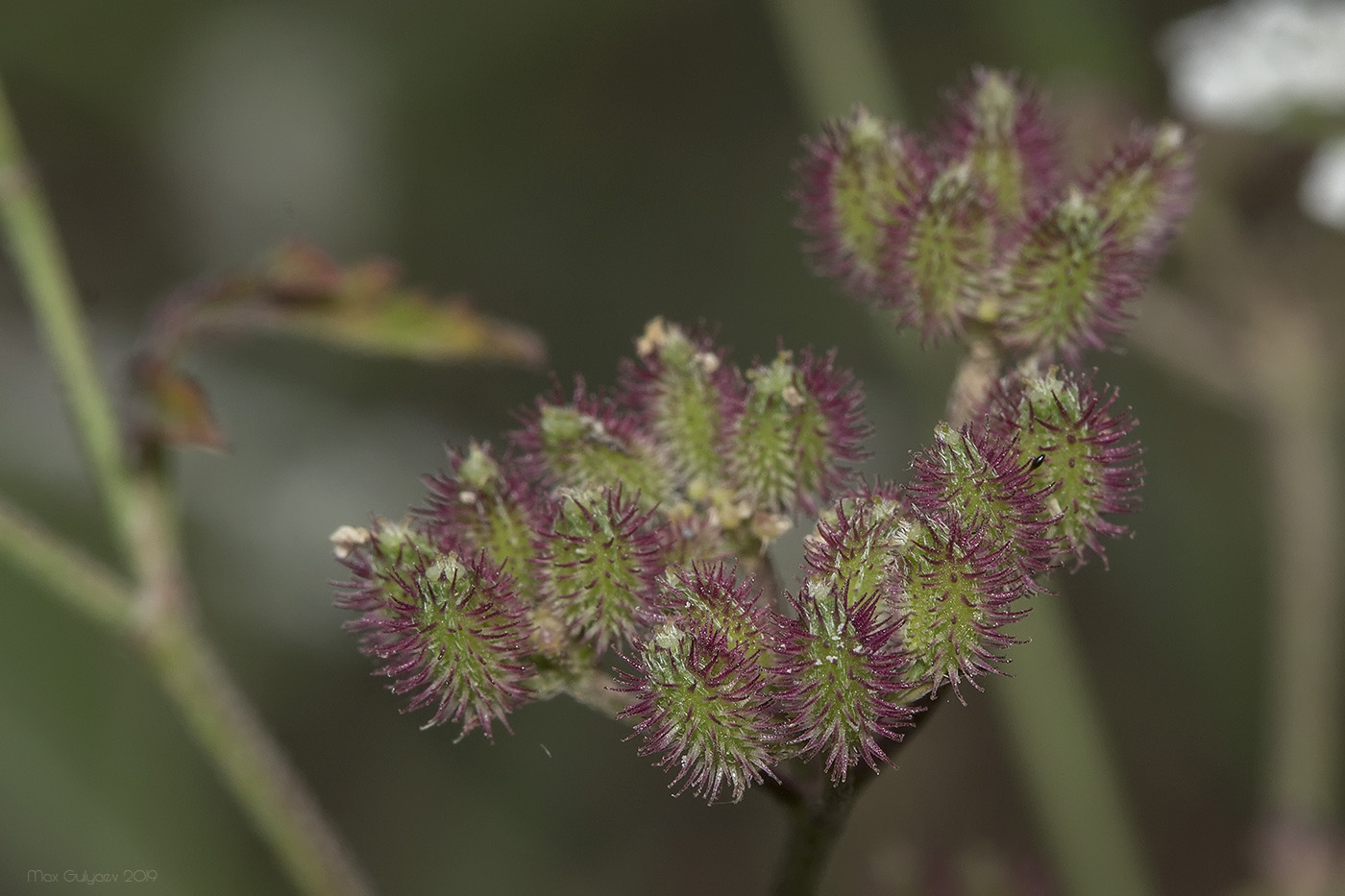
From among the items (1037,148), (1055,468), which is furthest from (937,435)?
(1037,148)

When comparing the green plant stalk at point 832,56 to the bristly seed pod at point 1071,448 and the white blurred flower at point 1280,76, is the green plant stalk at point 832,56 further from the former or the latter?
the bristly seed pod at point 1071,448

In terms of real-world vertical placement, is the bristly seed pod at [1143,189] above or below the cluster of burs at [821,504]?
above

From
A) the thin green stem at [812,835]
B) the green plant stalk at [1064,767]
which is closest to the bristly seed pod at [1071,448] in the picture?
the thin green stem at [812,835]

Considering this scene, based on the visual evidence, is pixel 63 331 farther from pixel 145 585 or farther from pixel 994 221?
pixel 994 221

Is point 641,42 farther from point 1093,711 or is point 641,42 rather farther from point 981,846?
point 981,846

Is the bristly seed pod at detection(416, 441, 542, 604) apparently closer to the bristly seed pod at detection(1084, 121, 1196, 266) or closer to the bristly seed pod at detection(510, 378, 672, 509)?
the bristly seed pod at detection(510, 378, 672, 509)

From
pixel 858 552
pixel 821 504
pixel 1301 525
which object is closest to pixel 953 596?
pixel 858 552
